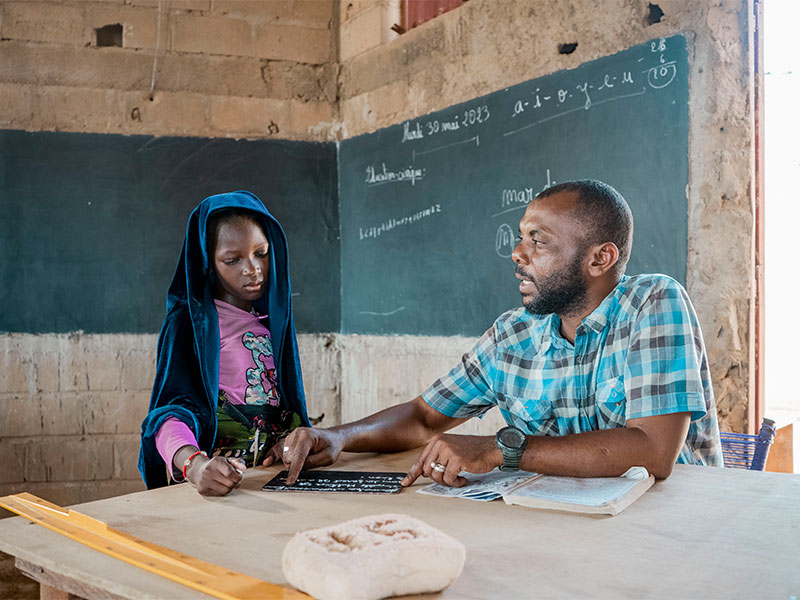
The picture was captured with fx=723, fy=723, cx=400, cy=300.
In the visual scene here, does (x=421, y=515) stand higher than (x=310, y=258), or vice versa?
(x=310, y=258)

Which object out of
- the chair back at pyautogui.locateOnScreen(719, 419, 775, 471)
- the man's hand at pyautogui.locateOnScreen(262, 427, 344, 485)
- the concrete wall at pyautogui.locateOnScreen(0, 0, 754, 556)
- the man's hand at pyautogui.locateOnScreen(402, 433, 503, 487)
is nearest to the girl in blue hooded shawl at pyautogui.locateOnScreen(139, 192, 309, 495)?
the man's hand at pyautogui.locateOnScreen(262, 427, 344, 485)

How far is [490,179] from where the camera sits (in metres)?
3.80

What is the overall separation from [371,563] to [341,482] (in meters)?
0.78

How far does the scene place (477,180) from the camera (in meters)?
3.88

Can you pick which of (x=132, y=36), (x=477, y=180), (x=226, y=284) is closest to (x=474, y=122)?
(x=477, y=180)

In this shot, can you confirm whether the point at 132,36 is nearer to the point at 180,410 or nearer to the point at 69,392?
the point at 69,392

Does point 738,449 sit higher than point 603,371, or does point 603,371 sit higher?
point 603,371

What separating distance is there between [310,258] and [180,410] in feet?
9.54

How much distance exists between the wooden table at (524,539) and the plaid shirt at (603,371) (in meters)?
0.22

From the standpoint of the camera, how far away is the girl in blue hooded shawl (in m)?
2.19

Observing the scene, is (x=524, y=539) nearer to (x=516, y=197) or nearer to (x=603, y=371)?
(x=603, y=371)

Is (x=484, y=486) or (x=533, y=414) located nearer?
(x=484, y=486)

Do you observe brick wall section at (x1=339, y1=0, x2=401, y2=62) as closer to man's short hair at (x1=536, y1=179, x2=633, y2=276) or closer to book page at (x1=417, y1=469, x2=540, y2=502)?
man's short hair at (x1=536, y1=179, x2=633, y2=276)

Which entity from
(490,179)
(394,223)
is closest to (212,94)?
(394,223)
